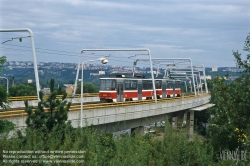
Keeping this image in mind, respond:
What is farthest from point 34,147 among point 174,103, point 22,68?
point 22,68

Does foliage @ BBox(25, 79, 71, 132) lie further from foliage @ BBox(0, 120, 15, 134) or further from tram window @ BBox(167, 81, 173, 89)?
tram window @ BBox(167, 81, 173, 89)

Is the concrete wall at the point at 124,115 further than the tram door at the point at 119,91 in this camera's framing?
No

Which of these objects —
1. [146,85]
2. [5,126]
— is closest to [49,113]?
[5,126]

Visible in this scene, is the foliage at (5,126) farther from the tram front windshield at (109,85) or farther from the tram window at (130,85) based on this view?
the tram window at (130,85)

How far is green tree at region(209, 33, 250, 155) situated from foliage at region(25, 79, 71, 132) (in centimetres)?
604

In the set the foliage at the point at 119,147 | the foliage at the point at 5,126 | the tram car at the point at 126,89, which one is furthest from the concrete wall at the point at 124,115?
the foliage at the point at 119,147

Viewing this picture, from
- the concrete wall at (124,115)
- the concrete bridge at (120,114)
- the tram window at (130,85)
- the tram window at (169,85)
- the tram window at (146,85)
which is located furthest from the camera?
the tram window at (169,85)

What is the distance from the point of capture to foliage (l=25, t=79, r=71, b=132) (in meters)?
16.1

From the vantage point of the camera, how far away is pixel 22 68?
388ft

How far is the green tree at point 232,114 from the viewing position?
16.4m

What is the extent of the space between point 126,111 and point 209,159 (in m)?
19.0

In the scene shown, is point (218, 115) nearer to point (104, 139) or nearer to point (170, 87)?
point (104, 139)

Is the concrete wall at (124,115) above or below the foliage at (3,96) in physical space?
below

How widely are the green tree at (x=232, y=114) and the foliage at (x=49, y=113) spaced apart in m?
6.04
